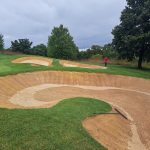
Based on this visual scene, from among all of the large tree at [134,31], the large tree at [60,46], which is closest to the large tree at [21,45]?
the large tree at [60,46]

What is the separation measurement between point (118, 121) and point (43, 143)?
6.20m

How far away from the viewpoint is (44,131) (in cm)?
1185

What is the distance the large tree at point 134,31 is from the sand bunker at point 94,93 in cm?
1075

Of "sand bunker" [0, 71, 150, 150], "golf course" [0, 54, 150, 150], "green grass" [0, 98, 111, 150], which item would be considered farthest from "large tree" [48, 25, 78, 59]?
"green grass" [0, 98, 111, 150]

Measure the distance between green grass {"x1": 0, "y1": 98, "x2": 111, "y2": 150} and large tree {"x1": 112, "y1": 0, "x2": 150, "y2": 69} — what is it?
25814 mm

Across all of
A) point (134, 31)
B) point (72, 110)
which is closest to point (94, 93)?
point (72, 110)

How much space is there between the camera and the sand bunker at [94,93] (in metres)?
15.0

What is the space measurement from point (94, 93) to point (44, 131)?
12609 millimetres

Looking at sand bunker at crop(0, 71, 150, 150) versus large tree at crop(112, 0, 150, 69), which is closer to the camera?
sand bunker at crop(0, 71, 150, 150)

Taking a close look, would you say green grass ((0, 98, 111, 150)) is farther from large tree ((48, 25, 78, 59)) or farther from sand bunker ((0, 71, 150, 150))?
large tree ((48, 25, 78, 59))

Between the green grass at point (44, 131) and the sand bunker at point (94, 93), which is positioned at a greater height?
the green grass at point (44, 131)

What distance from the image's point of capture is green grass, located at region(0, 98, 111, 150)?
10.8 meters

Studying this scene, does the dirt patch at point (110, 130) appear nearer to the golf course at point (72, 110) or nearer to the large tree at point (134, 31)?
the golf course at point (72, 110)

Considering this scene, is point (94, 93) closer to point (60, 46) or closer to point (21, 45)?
point (60, 46)
